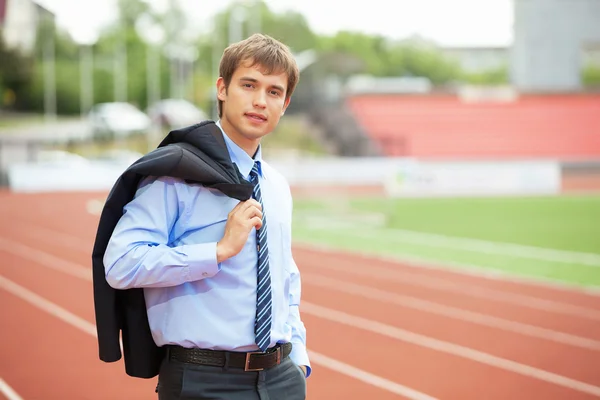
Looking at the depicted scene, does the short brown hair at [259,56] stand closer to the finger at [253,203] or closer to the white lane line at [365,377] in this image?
the finger at [253,203]

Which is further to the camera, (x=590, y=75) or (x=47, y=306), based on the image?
(x=590, y=75)

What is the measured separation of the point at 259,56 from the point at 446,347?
223 inches

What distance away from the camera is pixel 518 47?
50344 mm

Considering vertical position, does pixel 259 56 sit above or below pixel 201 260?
above

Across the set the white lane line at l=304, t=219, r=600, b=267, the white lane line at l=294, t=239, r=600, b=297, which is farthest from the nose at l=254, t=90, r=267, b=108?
the white lane line at l=304, t=219, r=600, b=267

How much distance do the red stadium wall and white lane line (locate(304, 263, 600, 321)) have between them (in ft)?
89.2

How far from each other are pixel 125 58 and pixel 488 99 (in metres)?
32.1

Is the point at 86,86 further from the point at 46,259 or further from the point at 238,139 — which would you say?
the point at 238,139

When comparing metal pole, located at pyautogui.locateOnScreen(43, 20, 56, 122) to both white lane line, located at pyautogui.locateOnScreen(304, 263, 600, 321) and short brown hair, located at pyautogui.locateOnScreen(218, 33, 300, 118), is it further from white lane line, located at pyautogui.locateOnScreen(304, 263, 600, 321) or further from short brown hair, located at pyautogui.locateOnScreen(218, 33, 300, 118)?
short brown hair, located at pyautogui.locateOnScreen(218, 33, 300, 118)

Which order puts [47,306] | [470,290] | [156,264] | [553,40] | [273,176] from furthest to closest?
[553,40], [470,290], [47,306], [273,176], [156,264]

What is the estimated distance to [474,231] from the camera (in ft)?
59.4

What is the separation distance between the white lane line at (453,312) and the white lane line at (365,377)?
221 cm

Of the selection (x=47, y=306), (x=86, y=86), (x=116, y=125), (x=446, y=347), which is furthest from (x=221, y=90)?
(x=86, y=86)

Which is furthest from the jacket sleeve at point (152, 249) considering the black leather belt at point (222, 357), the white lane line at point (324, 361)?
the white lane line at point (324, 361)
